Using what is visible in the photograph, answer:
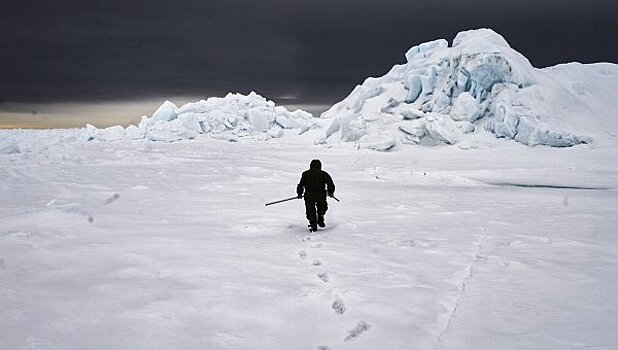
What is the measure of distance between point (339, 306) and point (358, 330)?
0.55 meters

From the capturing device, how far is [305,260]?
5.90 meters

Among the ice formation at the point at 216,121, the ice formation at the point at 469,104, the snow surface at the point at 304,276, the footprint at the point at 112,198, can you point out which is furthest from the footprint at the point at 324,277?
the ice formation at the point at 216,121

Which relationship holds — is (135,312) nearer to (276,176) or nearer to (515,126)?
(276,176)

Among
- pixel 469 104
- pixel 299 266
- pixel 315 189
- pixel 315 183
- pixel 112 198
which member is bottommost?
pixel 112 198

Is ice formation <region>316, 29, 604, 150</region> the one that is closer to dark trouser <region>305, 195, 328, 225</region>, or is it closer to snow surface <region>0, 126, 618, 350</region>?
snow surface <region>0, 126, 618, 350</region>

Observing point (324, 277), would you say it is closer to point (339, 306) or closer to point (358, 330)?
point (339, 306)

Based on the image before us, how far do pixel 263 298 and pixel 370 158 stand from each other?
90.1ft

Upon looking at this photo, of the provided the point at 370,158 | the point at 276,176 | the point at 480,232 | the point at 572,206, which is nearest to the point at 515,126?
the point at 370,158

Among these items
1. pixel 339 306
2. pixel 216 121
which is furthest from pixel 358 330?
pixel 216 121

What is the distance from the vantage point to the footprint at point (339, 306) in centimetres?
405

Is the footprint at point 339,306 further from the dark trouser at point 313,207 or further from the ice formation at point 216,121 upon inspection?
the ice formation at point 216,121

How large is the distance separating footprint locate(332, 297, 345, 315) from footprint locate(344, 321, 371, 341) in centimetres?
→ 31

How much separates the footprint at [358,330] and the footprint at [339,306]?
12.1 inches

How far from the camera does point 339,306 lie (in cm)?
418
